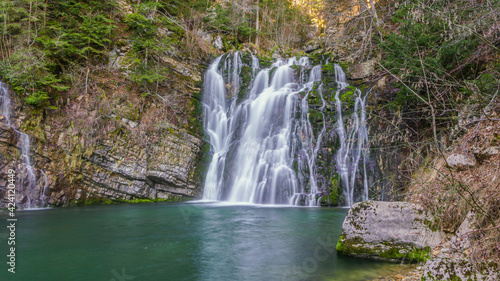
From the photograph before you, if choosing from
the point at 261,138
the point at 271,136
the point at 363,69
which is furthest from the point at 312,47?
the point at 261,138

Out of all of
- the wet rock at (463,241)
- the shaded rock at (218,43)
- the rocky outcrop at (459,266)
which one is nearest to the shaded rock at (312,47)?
the shaded rock at (218,43)

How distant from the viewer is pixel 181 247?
604 cm

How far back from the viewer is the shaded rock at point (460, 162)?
14.5ft

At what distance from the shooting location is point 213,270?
488cm

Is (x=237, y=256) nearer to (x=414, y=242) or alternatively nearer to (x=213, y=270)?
(x=213, y=270)

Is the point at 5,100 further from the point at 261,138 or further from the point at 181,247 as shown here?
the point at 261,138

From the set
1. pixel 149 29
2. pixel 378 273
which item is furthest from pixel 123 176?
pixel 378 273

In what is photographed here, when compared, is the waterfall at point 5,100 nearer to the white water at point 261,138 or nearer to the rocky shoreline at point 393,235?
the white water at point 261,138

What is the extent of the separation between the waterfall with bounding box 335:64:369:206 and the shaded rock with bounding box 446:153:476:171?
23.5 ft

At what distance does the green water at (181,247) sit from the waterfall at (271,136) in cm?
261

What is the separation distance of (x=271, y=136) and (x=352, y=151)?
3.54 meters

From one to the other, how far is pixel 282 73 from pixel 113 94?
8.29m

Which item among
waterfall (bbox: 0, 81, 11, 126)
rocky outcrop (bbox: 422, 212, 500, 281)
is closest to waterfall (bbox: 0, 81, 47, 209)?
waterfall (bbox: 0, 81, 11, 126)

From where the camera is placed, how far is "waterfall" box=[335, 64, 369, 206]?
11.9 metres
